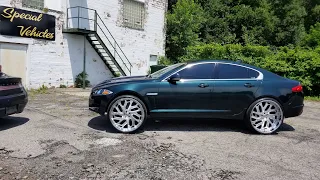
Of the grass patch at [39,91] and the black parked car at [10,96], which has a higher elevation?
the black parked car at [10,96]

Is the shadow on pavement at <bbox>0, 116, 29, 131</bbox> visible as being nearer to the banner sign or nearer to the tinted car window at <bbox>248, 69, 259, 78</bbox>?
the tinted car window at <bbox>248, 69, 259, 78</bbox>

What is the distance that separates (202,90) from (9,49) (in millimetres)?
9265

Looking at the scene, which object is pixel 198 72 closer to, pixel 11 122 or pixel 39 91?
pixel 11 122

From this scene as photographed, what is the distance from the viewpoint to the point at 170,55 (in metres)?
21.2

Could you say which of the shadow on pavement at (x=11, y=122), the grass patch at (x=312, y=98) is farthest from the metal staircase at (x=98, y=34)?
the grass patch at (x=312, y=98)

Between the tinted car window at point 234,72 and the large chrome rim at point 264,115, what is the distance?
62 centimetres

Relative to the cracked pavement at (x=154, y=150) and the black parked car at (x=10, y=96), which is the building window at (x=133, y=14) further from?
the black parked car at (x=10, y=96)

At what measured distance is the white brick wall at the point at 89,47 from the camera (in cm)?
1266

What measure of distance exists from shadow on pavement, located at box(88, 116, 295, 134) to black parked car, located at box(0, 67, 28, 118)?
1.51 meters

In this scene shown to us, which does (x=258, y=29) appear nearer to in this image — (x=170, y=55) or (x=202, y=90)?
(x=170, y=55)

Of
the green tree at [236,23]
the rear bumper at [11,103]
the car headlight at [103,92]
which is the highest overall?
the green tree at [236,23]

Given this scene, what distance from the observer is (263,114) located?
596 centimetres

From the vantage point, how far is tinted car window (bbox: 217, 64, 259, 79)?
19.9ft

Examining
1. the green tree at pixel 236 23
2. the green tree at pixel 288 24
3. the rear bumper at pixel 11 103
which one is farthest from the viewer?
the green tree at pixel 288 24
